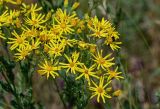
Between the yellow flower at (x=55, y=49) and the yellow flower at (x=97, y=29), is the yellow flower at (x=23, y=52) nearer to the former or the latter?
the yellow flower at (x=55, y=49)

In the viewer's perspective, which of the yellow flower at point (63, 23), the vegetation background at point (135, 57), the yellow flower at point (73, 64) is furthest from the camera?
the vegetation background at point (135, 57)

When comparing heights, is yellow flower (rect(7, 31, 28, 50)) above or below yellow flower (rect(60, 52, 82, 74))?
above

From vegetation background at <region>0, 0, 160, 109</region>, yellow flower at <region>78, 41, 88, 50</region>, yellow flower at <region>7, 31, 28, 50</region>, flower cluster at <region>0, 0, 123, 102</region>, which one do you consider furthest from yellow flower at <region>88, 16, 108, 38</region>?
vegetation background at <region>0, 0, 160, 109</region>

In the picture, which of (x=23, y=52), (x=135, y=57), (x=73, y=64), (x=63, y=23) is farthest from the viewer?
(x=135, y=57)

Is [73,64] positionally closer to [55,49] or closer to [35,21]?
[55,49]

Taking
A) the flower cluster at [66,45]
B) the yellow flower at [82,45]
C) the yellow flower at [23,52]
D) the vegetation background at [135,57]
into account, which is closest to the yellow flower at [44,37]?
the flower cluster at [66,45]

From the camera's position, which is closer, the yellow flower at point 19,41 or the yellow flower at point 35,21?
the yellow flower at point 19,41

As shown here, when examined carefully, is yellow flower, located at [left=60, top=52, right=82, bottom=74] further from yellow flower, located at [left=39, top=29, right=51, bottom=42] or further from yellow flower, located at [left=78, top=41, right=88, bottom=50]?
yellow flower, located at [left=39, top=29, right=51, bottom=42]

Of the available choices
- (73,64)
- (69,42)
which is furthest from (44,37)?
(73,64)

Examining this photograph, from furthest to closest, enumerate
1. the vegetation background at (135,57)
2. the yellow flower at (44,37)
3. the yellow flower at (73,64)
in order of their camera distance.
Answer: the vegetation background at (135,57), the yellow flower at (44,37), the yellow flower at (73,64)
